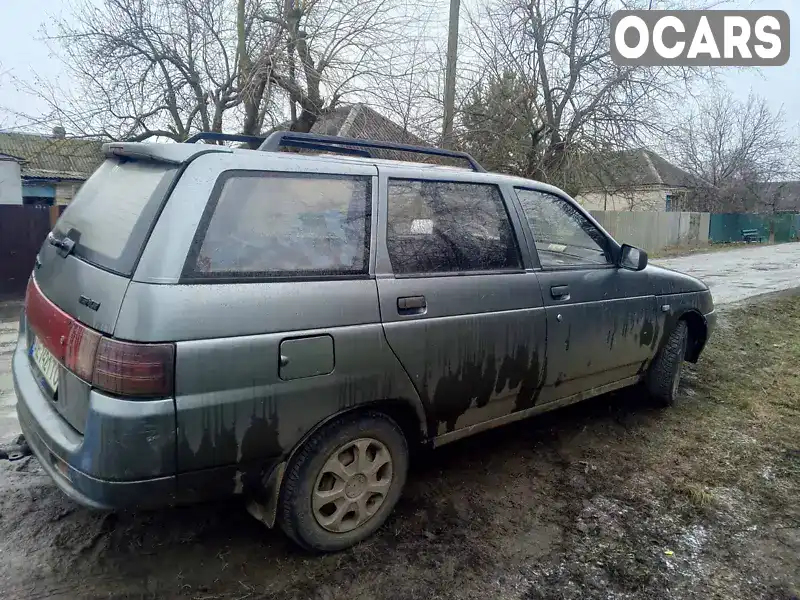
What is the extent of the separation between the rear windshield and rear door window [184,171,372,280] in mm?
232

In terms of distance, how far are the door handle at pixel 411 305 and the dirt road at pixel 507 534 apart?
43.0 inches

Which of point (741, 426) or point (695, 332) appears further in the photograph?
point (695, 332)

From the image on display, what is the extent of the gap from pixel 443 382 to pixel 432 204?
91 cm

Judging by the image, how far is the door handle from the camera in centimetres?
259

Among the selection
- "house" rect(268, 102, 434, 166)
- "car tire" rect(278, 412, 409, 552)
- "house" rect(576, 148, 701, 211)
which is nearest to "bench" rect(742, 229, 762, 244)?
"house" rect(576, 148, 701, 211)

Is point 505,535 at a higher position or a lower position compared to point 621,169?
lower

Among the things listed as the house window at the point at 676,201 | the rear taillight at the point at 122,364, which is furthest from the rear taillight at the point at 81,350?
the house window at the point at 676,201

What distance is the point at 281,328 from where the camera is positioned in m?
2.21

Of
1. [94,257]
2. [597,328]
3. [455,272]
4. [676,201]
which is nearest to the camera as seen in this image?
[94,257]

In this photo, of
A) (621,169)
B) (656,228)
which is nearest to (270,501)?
(621,169)

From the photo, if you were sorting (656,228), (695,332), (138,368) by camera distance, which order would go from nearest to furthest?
(138,368) → (695,332) → (656,228)

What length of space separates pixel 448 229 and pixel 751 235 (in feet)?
109

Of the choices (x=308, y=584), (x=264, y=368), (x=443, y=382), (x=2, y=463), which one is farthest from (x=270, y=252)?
(x=2, y=463)

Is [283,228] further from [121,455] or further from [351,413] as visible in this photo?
[121,455]
